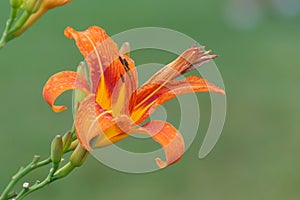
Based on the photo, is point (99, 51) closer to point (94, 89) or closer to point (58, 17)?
point (94, 89)

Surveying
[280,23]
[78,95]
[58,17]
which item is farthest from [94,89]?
[280,23]

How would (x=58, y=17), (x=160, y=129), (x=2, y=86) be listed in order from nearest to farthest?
1. (x=160, y=129)
2. (x=2, y=86)
3. (x=58, y=17)

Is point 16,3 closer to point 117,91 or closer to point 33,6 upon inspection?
point 33,6

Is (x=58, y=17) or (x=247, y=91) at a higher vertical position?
(x=58, y=17)

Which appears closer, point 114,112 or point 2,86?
point 114,112

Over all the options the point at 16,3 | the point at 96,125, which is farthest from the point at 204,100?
the point at 96,125

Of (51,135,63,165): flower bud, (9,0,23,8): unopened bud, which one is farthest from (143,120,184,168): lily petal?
(9,0,23,8): unopened bud
